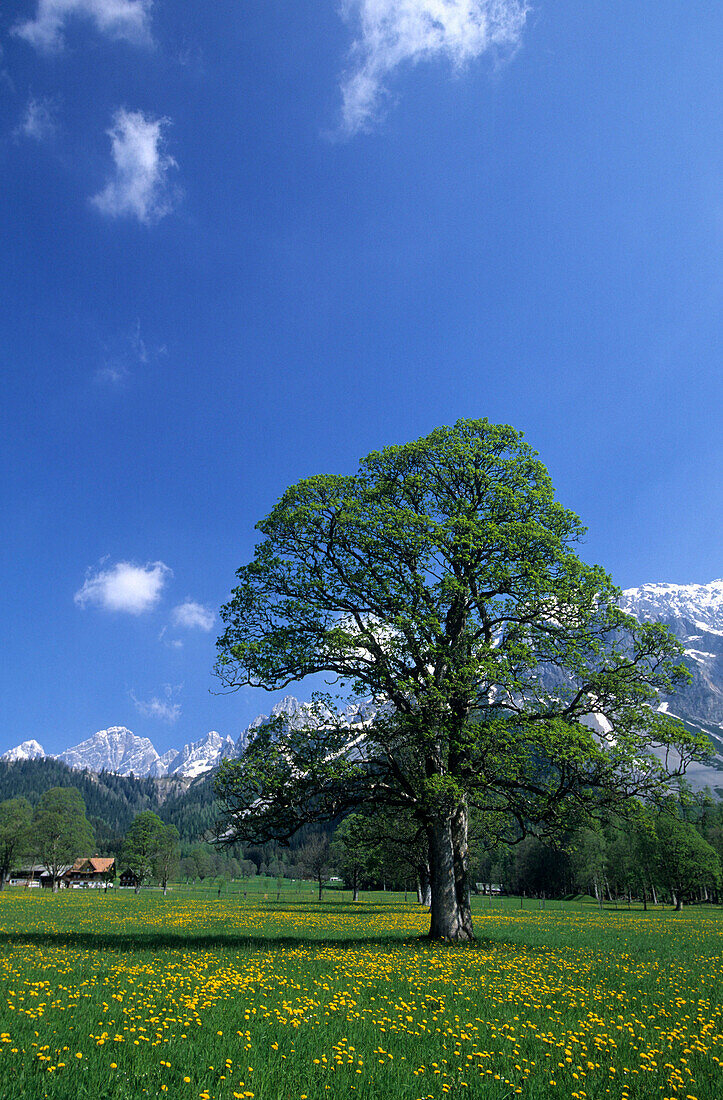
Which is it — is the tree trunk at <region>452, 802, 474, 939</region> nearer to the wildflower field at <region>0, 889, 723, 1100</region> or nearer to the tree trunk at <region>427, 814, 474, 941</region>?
the tree trunk at <region>427, 814, 474, 941</region>

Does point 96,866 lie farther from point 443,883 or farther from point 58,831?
point 443,883

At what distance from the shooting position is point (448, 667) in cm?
1981

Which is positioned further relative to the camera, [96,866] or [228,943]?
[96,866]

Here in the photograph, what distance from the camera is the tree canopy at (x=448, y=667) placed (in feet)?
64.4

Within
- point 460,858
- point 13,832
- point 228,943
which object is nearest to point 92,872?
point 13,832

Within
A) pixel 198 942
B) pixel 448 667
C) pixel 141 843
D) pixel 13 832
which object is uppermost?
pixel 448 667

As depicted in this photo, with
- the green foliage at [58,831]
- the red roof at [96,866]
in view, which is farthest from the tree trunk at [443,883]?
the red roof at [96,866]

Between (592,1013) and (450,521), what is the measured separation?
14588 millimetres

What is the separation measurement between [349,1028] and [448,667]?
11588mm

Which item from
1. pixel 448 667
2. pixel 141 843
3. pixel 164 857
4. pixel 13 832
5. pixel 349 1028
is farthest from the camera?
pixel 164 857

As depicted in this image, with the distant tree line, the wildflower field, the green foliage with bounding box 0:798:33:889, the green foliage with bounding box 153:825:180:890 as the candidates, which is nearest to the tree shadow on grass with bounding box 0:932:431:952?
the wildflower field

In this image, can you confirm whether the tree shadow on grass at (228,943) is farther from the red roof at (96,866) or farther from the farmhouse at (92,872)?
the red roof at (96,866)

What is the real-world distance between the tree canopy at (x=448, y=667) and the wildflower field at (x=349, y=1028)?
472 cm

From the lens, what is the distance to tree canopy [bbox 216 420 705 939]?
19.6 m
